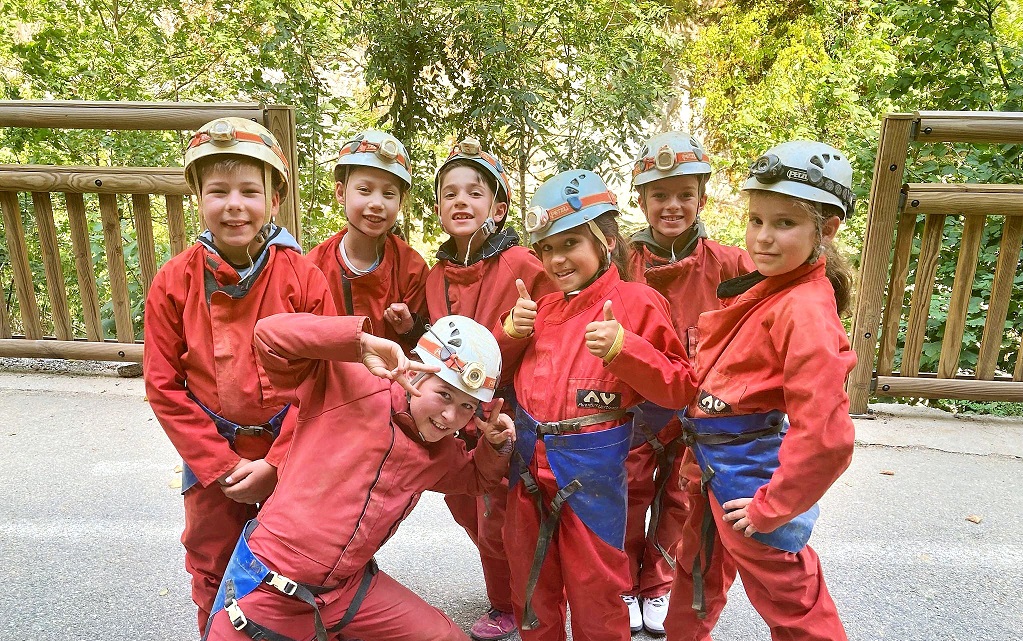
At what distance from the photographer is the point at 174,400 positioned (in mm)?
2299

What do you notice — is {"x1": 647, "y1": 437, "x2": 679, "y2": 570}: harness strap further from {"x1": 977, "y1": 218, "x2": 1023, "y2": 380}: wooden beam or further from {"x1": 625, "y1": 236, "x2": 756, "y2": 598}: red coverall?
{"x1": 977, "y1": 218, "x2": 1023, "y2": 380}: wooden beam

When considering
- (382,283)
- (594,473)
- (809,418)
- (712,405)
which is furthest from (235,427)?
(809,418)

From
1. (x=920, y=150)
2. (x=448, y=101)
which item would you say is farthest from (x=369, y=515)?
(x=920, y=150)

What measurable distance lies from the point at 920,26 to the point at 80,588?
6.37 m

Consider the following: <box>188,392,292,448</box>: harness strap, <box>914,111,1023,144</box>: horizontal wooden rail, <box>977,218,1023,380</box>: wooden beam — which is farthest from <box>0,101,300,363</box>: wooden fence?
<box>977,218,1023,380</box>: wooden beam

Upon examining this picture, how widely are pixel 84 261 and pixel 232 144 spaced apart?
10.1ft

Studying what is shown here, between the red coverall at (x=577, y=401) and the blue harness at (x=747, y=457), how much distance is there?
171 mm

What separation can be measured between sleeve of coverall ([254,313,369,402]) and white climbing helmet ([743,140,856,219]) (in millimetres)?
1203

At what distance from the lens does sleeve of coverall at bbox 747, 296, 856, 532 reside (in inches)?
71.1

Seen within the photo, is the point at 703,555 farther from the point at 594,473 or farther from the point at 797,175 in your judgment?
the point at 797,175

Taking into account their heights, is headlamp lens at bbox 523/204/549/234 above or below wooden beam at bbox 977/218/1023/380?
above

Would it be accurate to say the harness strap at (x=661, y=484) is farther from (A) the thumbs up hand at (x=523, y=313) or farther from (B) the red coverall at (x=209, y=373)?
(B) the red coverall at (x=209, y=373)

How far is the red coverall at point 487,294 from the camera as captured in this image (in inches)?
108

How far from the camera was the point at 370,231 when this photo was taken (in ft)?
9.27
